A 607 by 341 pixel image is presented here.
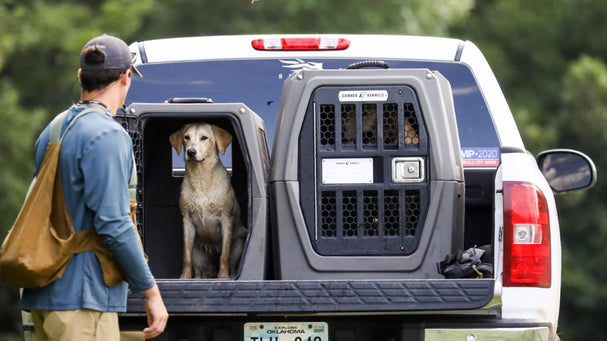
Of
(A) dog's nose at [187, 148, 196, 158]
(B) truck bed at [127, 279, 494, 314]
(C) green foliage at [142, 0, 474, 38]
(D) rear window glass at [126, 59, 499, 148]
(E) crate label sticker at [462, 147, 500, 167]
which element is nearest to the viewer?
(B) truck bed at [127, 279, 494, 314]

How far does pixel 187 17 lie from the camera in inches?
888

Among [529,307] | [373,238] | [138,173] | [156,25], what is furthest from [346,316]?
[156,25]

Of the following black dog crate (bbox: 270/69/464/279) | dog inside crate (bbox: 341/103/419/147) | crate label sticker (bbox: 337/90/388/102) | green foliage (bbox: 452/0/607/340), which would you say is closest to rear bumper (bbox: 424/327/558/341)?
black dog crate (bbox: 270/69/464/279)

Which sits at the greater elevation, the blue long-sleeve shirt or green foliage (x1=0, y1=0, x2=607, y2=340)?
green foliage (x1=0, y1=0, x2=607, y2=340)

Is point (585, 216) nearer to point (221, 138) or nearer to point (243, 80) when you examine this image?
point (243, 80)

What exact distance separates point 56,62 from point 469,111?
14.6 metres

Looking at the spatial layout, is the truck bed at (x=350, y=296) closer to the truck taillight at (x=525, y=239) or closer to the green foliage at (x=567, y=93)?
the truck taillight at (x=525, y=239)

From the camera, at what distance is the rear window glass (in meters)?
6.40

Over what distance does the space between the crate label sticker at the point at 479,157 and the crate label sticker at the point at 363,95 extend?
0.76 metres

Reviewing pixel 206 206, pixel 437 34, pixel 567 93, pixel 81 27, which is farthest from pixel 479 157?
pixel 567 93

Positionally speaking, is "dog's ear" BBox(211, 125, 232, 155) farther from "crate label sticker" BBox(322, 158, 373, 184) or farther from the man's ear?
the man's ear

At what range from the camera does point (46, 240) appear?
15.5ft

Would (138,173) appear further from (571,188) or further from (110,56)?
(571,188)

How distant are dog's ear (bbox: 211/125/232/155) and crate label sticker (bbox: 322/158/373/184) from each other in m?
0.93
